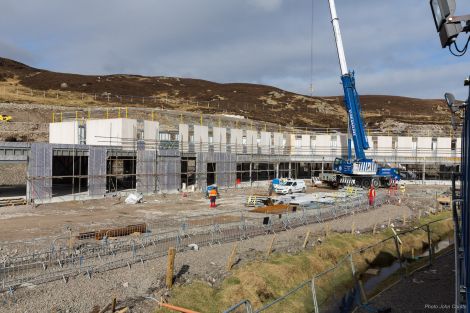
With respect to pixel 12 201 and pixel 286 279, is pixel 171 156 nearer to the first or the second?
pixel 12 201

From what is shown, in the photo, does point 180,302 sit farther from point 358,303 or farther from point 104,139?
point 104,139

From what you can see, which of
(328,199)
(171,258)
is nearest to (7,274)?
(171,258)

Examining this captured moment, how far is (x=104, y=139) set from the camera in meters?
40.4

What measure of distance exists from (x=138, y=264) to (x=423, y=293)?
9.75m

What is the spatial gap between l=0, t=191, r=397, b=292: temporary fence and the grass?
10.6 ft

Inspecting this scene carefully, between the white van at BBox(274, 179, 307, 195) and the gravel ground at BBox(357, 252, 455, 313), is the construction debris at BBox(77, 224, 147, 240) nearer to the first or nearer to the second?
the gravel ground at BBox(357, 252, 455, 313)

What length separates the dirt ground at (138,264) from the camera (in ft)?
41.7

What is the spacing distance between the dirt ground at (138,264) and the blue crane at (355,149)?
8128 millimetres

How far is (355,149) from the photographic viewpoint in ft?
153

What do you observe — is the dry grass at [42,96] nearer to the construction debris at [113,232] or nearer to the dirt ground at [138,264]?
the dirt ground at [138,264]

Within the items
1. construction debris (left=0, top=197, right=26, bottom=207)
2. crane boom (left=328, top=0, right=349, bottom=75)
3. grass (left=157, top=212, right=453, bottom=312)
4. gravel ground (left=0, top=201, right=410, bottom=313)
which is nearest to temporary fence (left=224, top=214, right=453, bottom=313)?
grass (left=157, top=212, right=453, bottom=312)

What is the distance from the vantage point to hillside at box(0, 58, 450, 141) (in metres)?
83.6

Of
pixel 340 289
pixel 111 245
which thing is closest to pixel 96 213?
pixel 111 245

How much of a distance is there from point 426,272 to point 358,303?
482 centimetres
